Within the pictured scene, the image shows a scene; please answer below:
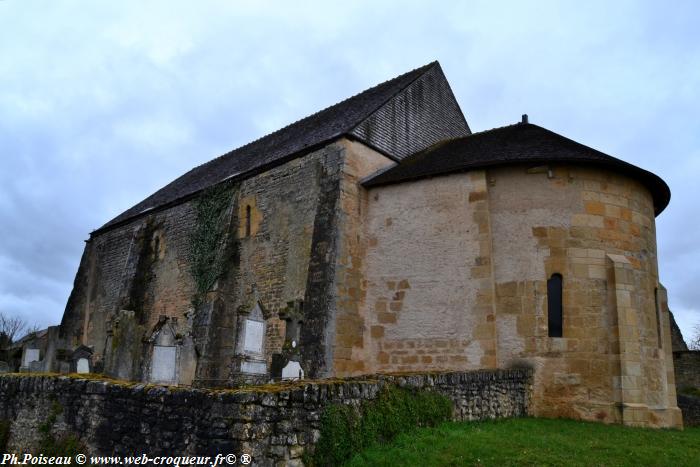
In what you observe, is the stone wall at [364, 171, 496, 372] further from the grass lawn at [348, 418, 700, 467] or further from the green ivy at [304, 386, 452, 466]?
the green ivy at [304, 386, 452, 466]

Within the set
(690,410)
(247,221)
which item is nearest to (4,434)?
(247,221)

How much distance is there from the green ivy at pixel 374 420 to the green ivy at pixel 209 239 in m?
11.2

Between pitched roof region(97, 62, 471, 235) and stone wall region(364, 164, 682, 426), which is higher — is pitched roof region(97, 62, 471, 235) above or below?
above

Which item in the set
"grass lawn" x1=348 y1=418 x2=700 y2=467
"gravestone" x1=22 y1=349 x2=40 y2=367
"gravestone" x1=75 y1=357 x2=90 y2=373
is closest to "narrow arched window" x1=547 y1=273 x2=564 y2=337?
"grass lawn" x1=348 y1=418 x2=700 y2=467

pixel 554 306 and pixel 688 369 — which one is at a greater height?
pixel 554 306

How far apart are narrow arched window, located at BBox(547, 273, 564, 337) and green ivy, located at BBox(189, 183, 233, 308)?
32.4ft

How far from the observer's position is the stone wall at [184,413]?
20.8ft

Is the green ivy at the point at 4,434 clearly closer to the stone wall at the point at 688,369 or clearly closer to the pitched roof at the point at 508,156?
the pitched roof at the point at 508,156

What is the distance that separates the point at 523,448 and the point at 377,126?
38.6ft

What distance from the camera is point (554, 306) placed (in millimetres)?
14062

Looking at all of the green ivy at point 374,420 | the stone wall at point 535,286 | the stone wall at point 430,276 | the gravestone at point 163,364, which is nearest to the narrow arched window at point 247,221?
the stone wall at point 430,276

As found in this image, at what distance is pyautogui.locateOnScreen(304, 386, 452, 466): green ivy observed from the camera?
7039 mm

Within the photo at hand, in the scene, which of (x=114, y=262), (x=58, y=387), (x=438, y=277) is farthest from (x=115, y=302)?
(x=58, y=387)

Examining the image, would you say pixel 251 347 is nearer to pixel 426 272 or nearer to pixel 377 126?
pixel 426 272
